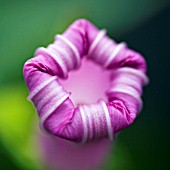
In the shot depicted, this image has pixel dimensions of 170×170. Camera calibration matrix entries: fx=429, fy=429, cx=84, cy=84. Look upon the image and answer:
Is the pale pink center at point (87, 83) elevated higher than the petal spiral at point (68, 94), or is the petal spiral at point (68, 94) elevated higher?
the petal spiral at point (68, 94)

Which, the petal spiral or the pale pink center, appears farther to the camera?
the pale pink center

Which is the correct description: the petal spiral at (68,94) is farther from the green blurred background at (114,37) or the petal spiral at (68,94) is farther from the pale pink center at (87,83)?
the green blurred background at (114,37)

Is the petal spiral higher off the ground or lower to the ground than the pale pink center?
higher

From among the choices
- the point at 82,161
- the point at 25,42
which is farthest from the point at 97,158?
the point at 25,42

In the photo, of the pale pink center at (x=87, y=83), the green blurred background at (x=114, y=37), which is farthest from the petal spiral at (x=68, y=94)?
the green blurred background at (x=114, y=37)

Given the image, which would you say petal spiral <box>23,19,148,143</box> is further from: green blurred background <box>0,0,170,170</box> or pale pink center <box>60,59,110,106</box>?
green blurred background <box>0,0,170,170</box>

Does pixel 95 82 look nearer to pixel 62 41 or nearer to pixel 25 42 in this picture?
pixel 62 41

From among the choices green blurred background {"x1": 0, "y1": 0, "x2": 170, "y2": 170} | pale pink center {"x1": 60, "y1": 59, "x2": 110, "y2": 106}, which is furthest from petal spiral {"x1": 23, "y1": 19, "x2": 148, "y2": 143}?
green blurred background {"x1": 0, "y1": 0, "x2": 170, "y2": 170}

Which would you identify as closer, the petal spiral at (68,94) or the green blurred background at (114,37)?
the petal spiral at (68,94)

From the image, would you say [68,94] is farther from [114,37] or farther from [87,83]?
[114,37]
